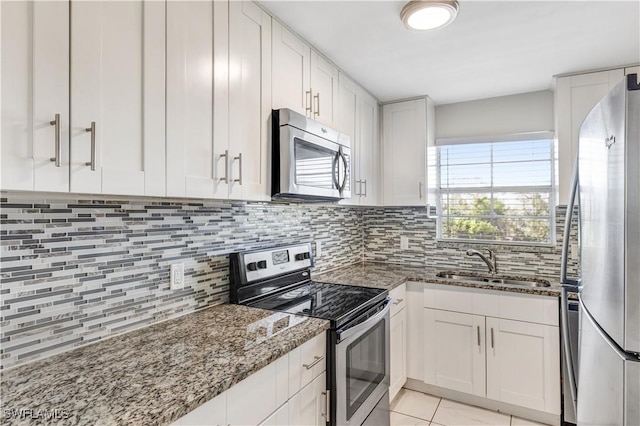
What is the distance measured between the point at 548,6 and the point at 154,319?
2238 mm

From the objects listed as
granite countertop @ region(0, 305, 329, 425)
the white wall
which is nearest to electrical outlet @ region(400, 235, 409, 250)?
the white wall

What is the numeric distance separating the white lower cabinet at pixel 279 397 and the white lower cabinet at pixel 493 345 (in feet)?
4.36

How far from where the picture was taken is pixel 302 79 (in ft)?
6.32

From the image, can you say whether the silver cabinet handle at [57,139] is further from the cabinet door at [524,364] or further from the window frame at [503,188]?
the window frame at [503,188]

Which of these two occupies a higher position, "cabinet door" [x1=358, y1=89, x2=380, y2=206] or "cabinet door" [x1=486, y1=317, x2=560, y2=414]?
"cabinet door" [x1=358, y1=89, x2=380, y2=206]

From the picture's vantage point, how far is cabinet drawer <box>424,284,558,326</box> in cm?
223

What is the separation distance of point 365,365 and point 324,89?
159 centimetres

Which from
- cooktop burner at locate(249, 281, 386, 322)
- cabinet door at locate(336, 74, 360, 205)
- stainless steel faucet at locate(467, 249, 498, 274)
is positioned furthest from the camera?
stainless steel faucet at locate(467, 249, 498, 274)

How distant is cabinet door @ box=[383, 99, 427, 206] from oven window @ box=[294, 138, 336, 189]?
3.56 feet

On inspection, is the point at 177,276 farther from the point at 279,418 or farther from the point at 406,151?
the point at 406,151

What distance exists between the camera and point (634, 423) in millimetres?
822

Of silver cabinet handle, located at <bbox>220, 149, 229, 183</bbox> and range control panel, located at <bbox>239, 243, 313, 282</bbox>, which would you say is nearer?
silver cabinet handle, located at <bbox>220, 149, 229, 183</bbox>

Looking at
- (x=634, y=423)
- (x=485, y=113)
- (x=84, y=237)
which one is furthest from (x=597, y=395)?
(x=485, y=113)

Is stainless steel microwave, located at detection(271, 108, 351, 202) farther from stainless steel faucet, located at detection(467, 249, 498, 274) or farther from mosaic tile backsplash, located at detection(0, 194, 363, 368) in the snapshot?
stainless steel faucet, located at detection(467, 249, 498, 274)
